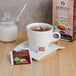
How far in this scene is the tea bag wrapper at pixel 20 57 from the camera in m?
1.09

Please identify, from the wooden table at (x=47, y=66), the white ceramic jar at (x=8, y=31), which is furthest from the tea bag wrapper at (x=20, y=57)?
the white ceramic jar at (x=8, y=31)

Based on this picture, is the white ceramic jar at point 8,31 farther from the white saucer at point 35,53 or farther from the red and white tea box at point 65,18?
the red and white tea box at point 65,18

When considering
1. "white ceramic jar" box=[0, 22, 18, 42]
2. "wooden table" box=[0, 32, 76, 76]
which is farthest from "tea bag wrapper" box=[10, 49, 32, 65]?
"white ceramic jar" box=[0, 22, 18, 42]

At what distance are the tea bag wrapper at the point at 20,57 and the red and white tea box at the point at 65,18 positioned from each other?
0.84 feet

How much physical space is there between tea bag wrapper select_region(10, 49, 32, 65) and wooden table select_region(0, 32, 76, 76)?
0.02 meters

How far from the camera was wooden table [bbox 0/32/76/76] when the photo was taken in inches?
40.4

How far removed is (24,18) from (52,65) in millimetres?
417

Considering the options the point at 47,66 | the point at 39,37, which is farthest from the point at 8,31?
the point at 47,66

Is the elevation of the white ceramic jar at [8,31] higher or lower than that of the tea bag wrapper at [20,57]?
higher

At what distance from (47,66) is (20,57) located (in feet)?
0.40

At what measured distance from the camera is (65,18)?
1.27 meters

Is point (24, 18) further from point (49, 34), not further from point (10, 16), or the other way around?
point (49, 34)

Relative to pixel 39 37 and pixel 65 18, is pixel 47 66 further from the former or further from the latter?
pixel 65 18

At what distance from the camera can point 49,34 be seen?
115 cm
